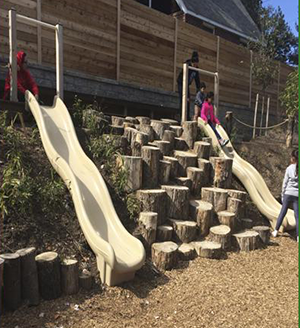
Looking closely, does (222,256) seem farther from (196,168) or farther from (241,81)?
(241,81)

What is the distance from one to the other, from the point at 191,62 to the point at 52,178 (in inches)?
215

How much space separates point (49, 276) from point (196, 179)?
328 centimetres

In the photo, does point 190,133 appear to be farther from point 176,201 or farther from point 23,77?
point 23,77

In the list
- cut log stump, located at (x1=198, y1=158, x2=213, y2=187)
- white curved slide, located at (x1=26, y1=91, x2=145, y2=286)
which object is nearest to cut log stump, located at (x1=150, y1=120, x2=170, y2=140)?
cut log stump, located at (x1=198, y1=158, x2=213, y2=187)

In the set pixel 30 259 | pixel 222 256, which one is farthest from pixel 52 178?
pixel 222 256

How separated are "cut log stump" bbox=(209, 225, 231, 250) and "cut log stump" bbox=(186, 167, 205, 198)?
910 mm

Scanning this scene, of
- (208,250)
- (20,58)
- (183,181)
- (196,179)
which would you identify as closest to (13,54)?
(20,58)

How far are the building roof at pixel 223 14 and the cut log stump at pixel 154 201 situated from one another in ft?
40.4

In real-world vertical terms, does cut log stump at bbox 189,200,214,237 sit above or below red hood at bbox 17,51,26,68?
below

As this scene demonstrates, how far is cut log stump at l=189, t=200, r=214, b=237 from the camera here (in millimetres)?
5234

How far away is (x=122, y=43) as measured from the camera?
8758 millimetres

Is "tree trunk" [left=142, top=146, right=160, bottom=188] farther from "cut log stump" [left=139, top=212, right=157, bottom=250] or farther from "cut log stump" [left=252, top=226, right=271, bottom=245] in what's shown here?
"cut log stump" [left=252, top=226, right=271, bottom=245]

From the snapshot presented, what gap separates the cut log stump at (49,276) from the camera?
3.25m

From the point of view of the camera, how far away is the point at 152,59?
9641 mm
